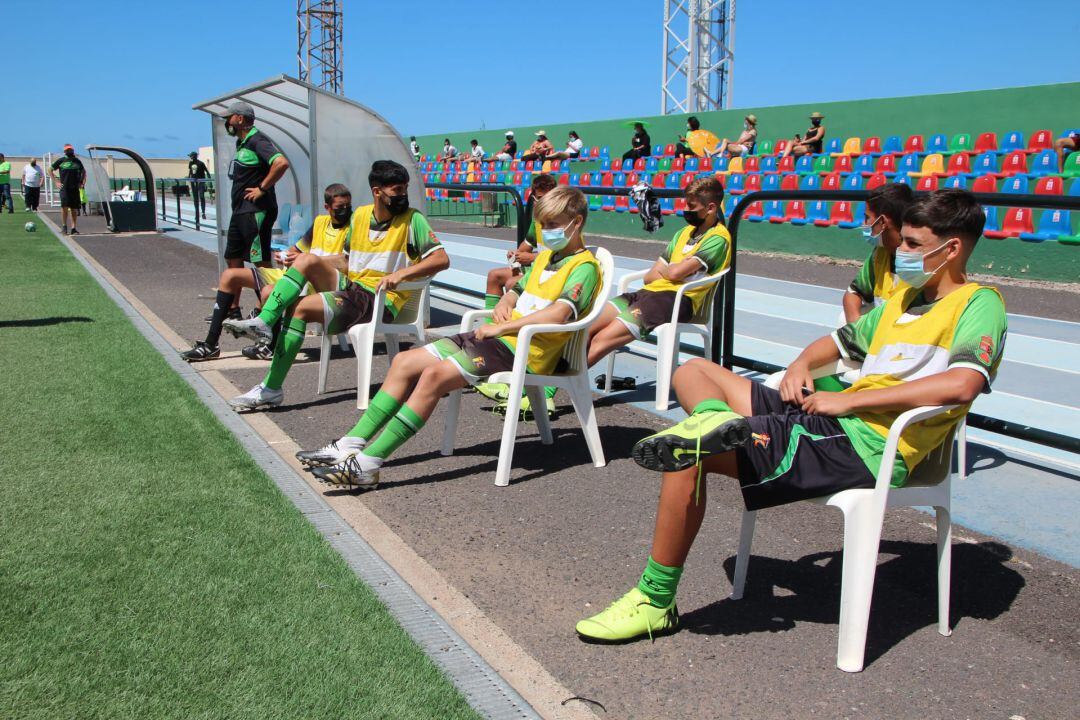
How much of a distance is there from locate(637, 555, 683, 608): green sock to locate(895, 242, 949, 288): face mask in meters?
1.17

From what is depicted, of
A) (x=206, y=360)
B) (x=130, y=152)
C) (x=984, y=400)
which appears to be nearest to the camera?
(x=984, y=400)

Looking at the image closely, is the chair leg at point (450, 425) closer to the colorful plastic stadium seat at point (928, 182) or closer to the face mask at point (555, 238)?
the face mask at point (555, 238)

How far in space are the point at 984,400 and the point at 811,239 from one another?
36.9 ft

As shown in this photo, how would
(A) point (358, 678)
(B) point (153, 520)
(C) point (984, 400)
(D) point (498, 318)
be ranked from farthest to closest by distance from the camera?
(C) point (984, 400) → (D) point (498, 318) → (B) point (153, 520) → (A) point (358, 678)

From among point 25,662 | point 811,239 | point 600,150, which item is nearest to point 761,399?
point 25,662

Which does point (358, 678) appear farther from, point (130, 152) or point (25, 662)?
point (130, 152)

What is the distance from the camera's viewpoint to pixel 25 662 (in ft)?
9.20

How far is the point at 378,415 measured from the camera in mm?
4609

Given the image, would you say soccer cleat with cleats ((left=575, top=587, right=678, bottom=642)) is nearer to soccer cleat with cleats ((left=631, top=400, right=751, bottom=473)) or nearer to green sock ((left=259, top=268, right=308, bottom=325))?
soccer cleat with cleats ((left=631, top=400, right=751, bottom=473))

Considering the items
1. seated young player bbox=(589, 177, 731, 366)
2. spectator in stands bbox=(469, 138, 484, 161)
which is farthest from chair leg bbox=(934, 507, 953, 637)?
spectator in stands bbox=(469, 138, 484, 161)

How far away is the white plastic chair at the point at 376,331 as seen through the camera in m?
6.10

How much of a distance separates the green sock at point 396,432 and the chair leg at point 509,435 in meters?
0.41

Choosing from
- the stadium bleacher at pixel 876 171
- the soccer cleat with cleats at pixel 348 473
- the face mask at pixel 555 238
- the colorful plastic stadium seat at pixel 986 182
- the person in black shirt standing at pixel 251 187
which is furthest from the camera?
the colorful plastic stadium seat at pixel 986 182

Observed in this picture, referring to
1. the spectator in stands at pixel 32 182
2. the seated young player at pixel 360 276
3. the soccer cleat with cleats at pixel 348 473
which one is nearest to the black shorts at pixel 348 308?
the seated young player at pixel 360 276
